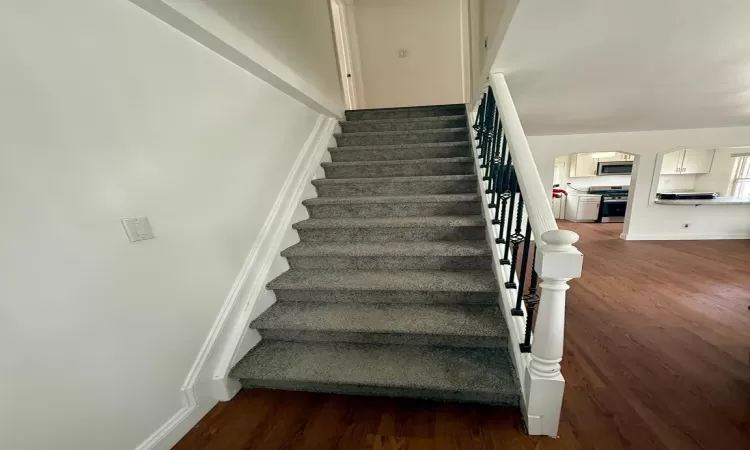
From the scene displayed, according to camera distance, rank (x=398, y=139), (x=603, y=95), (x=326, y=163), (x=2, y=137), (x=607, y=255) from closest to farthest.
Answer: (x=2, y=137) → (x=603, y=95) → (x=326, y=163) → (x=398, y=139) → (x=607, y=255)

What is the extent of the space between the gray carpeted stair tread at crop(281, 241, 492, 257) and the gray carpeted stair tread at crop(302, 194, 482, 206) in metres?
0.33

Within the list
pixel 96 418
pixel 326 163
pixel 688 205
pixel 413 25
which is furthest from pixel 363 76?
pixel 688 205

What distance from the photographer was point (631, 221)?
4.26 metres

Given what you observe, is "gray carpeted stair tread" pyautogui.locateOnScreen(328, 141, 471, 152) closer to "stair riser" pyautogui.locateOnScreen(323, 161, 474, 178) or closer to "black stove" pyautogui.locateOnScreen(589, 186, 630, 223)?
"stair riser" pyautogui.locateOnScreen(323, 161, 474, 178)

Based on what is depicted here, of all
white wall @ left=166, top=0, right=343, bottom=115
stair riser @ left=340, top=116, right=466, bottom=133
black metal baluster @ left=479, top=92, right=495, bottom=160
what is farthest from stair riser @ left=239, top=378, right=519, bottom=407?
stair riser @ left=340, top=116, right=466, bottom=133

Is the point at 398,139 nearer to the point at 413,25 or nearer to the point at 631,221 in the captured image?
the point at 413,25

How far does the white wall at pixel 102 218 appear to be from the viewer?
0.72 m

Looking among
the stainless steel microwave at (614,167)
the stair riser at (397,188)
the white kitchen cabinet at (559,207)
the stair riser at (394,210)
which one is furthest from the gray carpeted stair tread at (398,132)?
the stainless steel microwave at (614,167)

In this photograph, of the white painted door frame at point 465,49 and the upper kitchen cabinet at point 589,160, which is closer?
the white painted door frame at point 465,49

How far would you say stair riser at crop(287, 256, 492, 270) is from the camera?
1.63m

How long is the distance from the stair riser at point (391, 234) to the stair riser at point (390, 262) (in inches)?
7.5

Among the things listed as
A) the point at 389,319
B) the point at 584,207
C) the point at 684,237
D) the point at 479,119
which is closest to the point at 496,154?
the point at 479,119

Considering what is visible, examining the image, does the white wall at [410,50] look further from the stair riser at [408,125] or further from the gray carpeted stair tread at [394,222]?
the gray carpeted stair tread at [394,222]

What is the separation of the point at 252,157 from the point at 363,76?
339 centimetres
